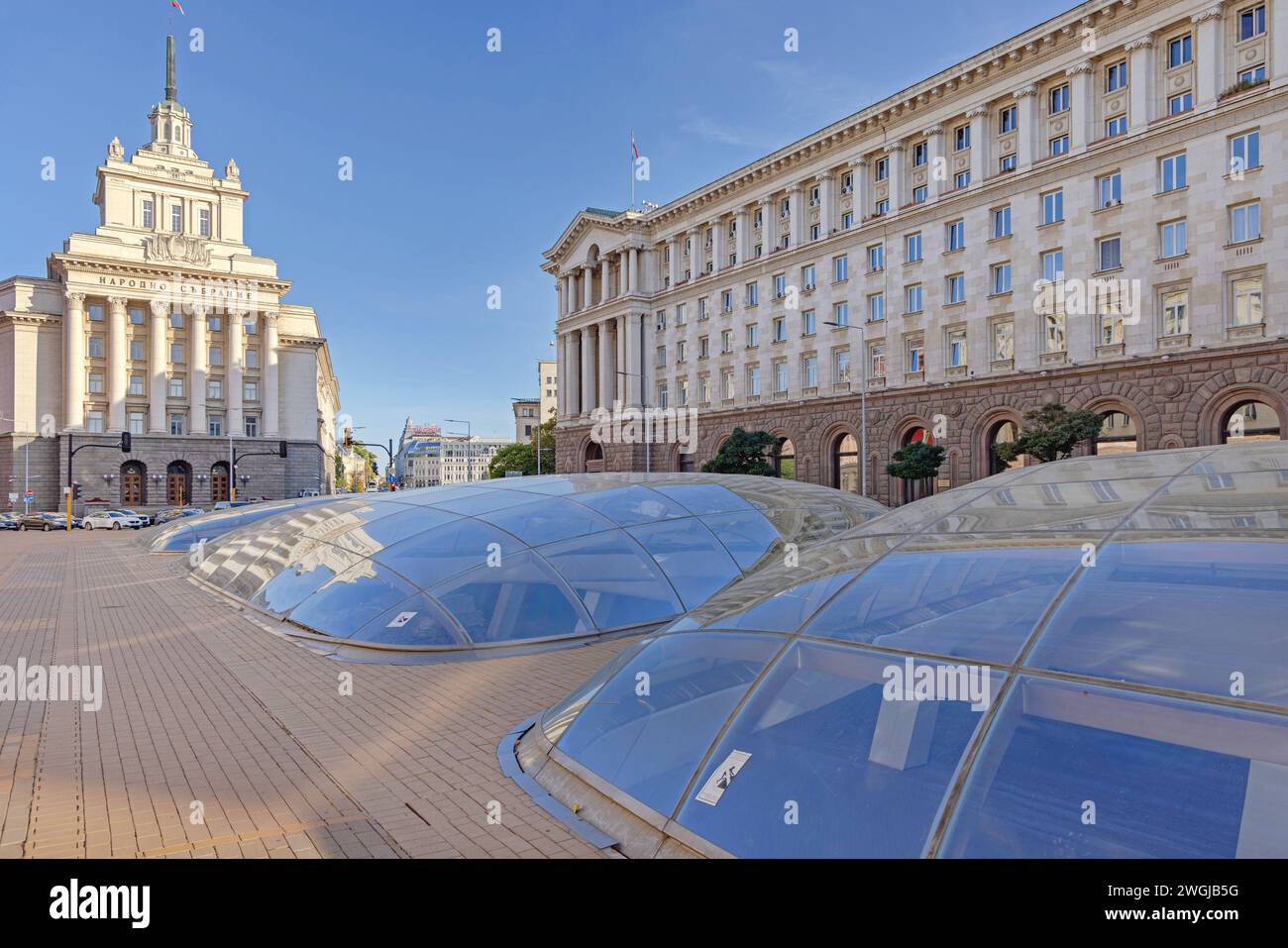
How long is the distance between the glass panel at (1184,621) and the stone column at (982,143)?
144 feet

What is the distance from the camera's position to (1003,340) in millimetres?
42281

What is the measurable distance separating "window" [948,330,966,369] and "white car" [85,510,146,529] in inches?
2196

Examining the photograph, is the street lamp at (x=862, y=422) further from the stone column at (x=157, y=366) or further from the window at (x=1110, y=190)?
the stone column at (x=157, y=366)

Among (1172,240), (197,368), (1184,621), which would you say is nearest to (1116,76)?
(1172,240)

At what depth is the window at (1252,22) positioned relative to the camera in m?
33.1

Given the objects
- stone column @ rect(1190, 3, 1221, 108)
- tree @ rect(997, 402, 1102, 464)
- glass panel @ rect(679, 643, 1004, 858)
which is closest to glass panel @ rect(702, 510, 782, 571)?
glass panel @ rect(679, 643, 1004, 858)

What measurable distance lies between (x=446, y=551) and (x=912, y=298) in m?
40.0

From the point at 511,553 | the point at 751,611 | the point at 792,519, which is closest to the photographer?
the point at 751,611

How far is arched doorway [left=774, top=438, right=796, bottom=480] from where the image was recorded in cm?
5534

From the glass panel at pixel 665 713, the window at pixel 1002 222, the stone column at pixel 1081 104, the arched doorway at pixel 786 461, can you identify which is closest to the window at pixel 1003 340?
the window at pixel 1002 222

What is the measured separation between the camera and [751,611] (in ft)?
25.1
